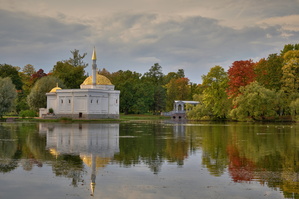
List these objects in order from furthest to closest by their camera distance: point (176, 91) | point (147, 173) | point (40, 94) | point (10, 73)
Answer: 1. point (176, 91)
2. point (10, 73)
3. point (40, 94)
4. point (147, 173)

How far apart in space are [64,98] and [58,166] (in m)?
64.5

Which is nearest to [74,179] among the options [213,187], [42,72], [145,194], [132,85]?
[145,194]

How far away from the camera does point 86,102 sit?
7669cm

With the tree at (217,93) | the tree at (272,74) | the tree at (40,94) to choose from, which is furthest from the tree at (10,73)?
the tree at (272,74)

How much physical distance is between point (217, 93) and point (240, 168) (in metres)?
65.3

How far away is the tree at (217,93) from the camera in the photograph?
7719 centimetres

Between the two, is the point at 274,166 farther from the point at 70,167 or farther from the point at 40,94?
the point at 40,94

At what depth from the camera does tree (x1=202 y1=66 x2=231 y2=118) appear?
3039 inches

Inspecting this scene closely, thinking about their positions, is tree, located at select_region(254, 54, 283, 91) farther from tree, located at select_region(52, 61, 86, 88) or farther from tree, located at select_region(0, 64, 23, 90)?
tree, located at select_region(0, 64, 23, 90)

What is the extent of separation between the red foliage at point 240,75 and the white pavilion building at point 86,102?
23.5 metres

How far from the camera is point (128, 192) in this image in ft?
36.7

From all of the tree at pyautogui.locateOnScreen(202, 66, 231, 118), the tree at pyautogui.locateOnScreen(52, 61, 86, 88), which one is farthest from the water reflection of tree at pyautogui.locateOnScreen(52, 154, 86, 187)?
the tree at pyautogui.locateOnScreen(52, 61, 86, 88)

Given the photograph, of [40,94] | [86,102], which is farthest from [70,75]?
[86,102]

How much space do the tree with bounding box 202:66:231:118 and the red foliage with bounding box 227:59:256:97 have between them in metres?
2.71
